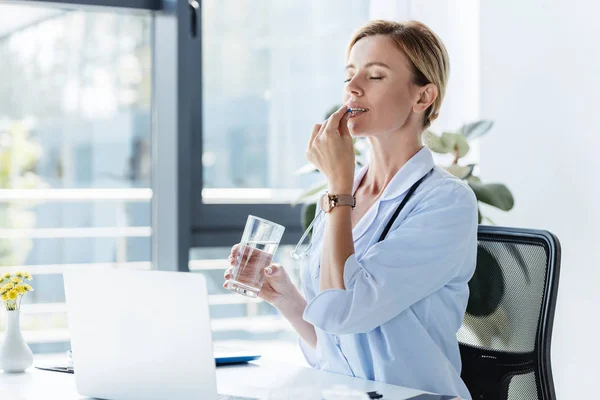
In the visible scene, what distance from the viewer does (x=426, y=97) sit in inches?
68.2

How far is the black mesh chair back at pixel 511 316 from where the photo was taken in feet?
5.00

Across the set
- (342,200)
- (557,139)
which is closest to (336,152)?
(342,200)

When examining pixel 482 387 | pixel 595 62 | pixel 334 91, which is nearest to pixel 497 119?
pixel 595 62

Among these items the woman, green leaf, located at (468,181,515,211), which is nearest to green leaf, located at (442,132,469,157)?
green leaf, located at (468,181,515,211)

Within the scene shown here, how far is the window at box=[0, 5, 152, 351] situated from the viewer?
3225mm

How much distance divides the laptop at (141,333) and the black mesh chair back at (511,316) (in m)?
0.64

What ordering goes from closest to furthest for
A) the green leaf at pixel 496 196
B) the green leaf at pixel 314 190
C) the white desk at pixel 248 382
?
1. the white desk at pixel 248 382
2. the green leaf at pixel 496 196
3. the green leaf at pixel 314 190

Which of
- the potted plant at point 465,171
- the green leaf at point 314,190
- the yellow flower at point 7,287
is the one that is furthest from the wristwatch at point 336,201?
the green leaf at point 314,190

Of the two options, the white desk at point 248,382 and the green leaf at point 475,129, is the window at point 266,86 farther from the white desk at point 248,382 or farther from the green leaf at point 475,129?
the white desk at point 248,382

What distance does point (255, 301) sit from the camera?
3.36 meters

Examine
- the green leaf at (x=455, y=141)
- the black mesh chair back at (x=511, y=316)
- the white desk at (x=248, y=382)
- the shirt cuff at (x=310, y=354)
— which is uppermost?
the green leaf at (x=455, y=141)

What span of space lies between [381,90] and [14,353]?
0.96 m

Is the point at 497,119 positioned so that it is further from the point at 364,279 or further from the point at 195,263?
the point at 364,279

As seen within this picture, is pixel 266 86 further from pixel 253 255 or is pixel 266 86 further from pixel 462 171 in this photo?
pixel 253 255
